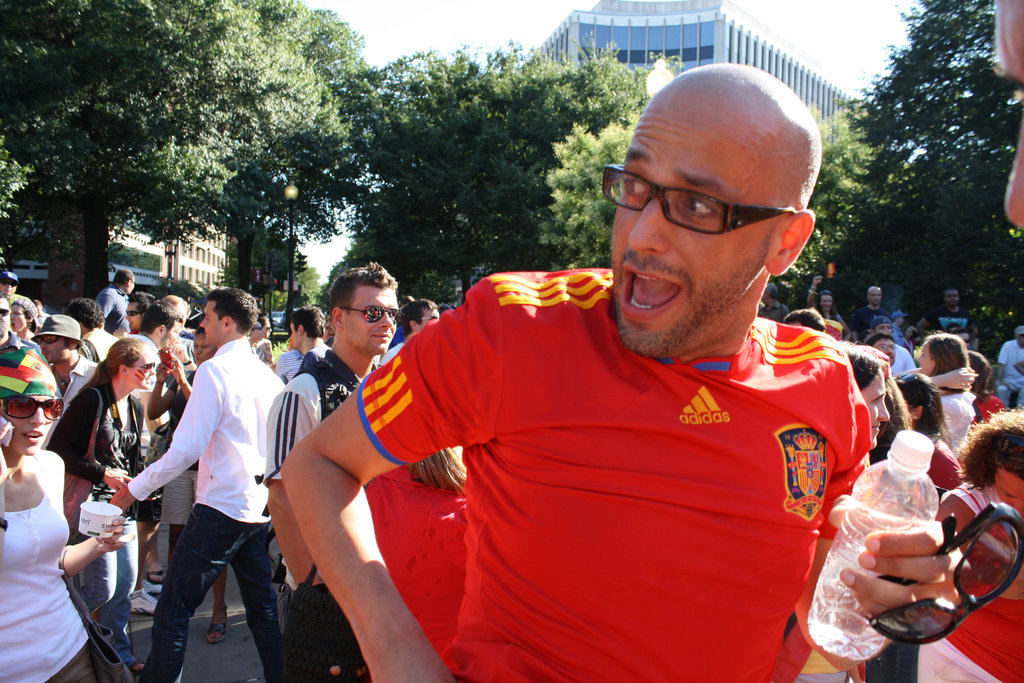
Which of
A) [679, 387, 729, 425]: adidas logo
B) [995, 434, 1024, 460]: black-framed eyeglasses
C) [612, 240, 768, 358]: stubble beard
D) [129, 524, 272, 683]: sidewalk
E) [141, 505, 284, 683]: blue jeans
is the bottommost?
[129, 524, 272, 683]: sidewalk

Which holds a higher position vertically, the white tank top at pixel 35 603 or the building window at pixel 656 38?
the building window at pixel 656 38

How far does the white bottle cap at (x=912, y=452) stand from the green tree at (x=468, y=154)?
27.9 m

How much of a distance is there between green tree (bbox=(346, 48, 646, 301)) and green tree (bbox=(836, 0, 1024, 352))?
1108cm

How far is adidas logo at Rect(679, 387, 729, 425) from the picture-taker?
158 cm

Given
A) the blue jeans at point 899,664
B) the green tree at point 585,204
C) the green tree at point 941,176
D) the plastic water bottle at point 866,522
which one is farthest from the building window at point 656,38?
the plastic water bottle at point 866,522

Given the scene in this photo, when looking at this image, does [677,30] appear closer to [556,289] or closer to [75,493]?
[75,493]

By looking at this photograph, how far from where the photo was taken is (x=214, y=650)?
5.45 metres

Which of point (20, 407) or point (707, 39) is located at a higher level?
point (707, 39)

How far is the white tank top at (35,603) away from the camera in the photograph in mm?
3045

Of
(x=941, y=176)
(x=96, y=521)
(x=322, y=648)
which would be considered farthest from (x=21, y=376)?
(x=941, y=176)

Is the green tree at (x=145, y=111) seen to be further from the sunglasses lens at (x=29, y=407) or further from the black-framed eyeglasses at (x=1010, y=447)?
the black-framed eyeglasses at (x=1010, y=447)

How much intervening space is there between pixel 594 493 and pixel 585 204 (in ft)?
79.2

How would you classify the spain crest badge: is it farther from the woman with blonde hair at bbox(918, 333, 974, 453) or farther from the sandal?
the sandal

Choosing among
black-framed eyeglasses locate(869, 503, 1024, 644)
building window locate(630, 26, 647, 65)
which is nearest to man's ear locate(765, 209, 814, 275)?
black-framed eyeglasses locate(869, 503, 1024, 644)
